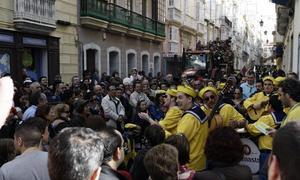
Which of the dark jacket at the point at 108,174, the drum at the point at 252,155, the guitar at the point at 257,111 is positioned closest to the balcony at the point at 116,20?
the guitar at the point at 257,111

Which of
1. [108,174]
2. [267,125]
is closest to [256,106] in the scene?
[267,125]

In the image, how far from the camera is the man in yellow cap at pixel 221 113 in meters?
5.72

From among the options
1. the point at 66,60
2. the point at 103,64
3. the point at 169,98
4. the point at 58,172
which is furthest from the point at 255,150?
the point at 103,64

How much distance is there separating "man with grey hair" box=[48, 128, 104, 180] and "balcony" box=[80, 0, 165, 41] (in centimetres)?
1704

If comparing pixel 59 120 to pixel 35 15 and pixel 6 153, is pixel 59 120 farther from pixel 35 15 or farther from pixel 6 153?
pixel 35 15

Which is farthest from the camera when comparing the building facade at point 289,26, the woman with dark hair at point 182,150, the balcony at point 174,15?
the balcony at point 174,15

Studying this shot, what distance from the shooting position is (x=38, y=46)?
15.7 m

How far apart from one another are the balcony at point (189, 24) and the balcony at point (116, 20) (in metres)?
8.47

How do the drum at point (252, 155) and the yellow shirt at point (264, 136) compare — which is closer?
the yellow shirt at point (264, 136)

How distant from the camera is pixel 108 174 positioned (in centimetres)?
320

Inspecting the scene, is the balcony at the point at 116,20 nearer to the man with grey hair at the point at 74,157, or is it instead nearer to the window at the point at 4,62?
the window at the point at 4,62

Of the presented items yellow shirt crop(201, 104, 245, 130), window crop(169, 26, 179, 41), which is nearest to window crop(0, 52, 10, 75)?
yellow shirt crop(201, 104, 245, 130)

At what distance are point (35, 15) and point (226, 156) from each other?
12.1 metres

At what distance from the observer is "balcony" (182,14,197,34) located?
128 ft
